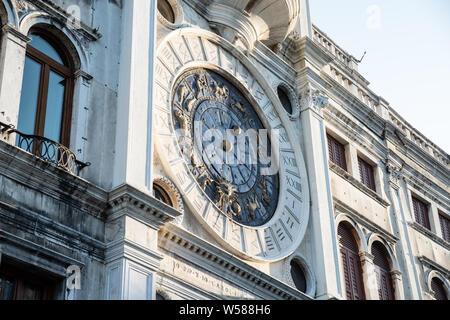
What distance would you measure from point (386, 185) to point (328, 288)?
6.25m

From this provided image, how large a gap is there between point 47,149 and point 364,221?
1019 centimetres

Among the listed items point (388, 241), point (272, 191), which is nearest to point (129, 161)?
point (272, 191)

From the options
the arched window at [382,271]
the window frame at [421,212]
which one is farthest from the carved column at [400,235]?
the window frame at [421,212]

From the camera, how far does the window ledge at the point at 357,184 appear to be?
20867 millimetres

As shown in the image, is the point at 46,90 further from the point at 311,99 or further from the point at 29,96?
→ the point at 311,99

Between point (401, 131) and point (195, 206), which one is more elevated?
point (401, 131)

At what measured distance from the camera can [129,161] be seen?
14.1 m

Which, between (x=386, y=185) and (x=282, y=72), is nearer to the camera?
(x=282, y=72)

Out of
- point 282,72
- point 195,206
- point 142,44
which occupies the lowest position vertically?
point 195,206

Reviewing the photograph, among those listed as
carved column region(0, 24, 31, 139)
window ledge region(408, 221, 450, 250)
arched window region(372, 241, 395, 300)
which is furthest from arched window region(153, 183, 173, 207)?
window ledge region(408, 221, 450, 250)

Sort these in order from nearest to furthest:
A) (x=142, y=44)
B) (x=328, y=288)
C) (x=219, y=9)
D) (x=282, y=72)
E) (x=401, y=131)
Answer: (x=142, y=44)
(x=328, y=288)
(x=219, y=9)
(x=282, y=72)
(x=401, y=131)

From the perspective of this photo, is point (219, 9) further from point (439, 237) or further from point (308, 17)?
point (439, 237)

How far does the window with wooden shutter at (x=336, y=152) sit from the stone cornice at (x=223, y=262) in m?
5.50

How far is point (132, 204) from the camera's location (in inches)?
535
